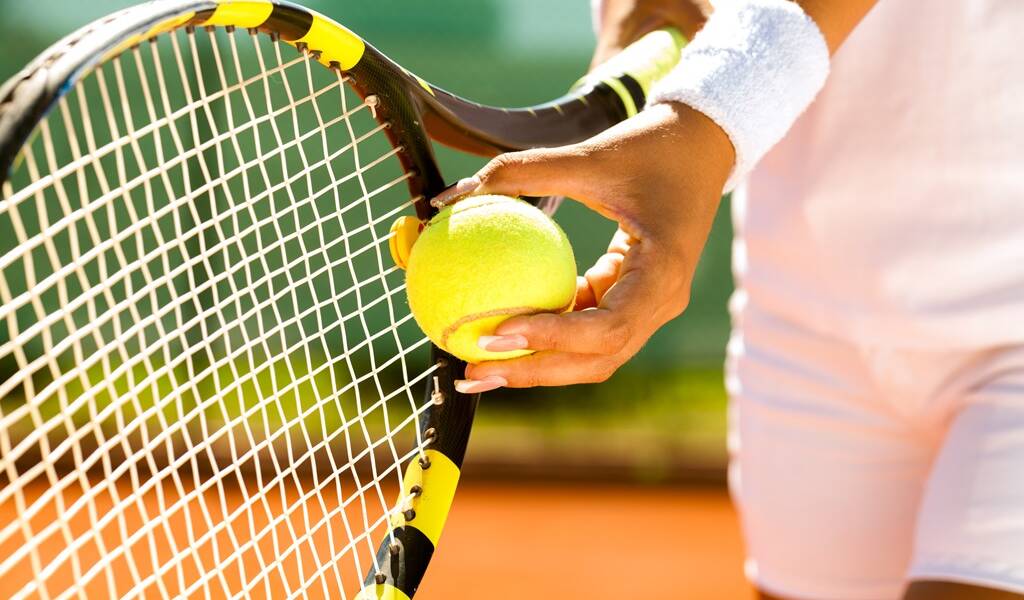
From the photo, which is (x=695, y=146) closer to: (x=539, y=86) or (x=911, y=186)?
(x=911, y=186)

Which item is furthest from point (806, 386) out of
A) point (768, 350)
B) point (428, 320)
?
point (428, 320)

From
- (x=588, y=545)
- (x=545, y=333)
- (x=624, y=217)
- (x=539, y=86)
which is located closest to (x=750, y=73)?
(x=624, y=217)

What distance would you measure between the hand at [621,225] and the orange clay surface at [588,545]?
2.04 metres

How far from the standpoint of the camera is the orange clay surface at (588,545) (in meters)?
2.91

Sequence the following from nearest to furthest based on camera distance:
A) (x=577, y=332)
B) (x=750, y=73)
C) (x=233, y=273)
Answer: (x=577, y=332)
(x=750, y=73)
(x=233, y=273)

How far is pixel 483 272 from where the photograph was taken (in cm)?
89

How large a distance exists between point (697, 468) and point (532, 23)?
1.68 metres

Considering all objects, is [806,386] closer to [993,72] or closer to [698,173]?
[993,72]

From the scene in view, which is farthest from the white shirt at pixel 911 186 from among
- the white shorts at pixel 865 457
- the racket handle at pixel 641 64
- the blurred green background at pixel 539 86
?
the blurred green background at pixel 539 86

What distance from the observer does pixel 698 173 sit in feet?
2.95

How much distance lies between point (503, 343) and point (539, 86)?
135 inches

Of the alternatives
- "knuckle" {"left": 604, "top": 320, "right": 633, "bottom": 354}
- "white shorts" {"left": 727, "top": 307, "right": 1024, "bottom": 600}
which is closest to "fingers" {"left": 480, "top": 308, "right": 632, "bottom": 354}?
"knuckle" {"left": 604, "top": 320, "right": 633, "bottom": 354}

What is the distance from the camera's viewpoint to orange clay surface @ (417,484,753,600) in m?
2.91

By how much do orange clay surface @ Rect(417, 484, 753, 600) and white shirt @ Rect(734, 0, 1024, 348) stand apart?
169 centimetres
